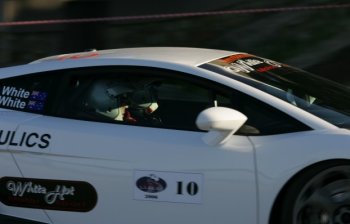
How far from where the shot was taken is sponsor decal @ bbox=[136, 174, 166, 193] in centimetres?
371

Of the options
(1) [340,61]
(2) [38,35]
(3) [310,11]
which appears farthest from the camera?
(2) [38,35]

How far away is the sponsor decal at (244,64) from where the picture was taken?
4055 millimetres

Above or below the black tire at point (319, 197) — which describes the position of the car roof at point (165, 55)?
A: above

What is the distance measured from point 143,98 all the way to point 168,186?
84 centimetres

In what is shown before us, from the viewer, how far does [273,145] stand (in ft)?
11.8

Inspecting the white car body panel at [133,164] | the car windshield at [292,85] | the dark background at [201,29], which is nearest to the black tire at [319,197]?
the white car body panel at [133,164]

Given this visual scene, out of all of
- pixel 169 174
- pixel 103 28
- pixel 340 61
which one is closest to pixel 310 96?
pixel 169 174

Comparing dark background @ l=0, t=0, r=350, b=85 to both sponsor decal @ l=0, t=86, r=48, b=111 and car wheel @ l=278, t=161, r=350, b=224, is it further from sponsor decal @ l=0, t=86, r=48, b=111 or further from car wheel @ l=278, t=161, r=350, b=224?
car wheel @ l=278, t=161, r=350, b=224

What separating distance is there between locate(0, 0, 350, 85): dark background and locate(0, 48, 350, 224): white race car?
362cm

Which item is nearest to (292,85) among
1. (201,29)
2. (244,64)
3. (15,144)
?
(244,64)

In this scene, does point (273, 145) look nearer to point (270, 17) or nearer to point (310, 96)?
point (310, 96)

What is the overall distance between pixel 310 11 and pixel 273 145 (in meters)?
7.77

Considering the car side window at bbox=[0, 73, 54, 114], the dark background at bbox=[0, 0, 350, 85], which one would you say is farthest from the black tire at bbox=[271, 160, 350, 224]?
the dark background at bbox=[0, 0, 350, 85]

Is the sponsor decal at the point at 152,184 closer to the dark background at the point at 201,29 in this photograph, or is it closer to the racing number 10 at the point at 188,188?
the racing number 10 at the point at 188,188
